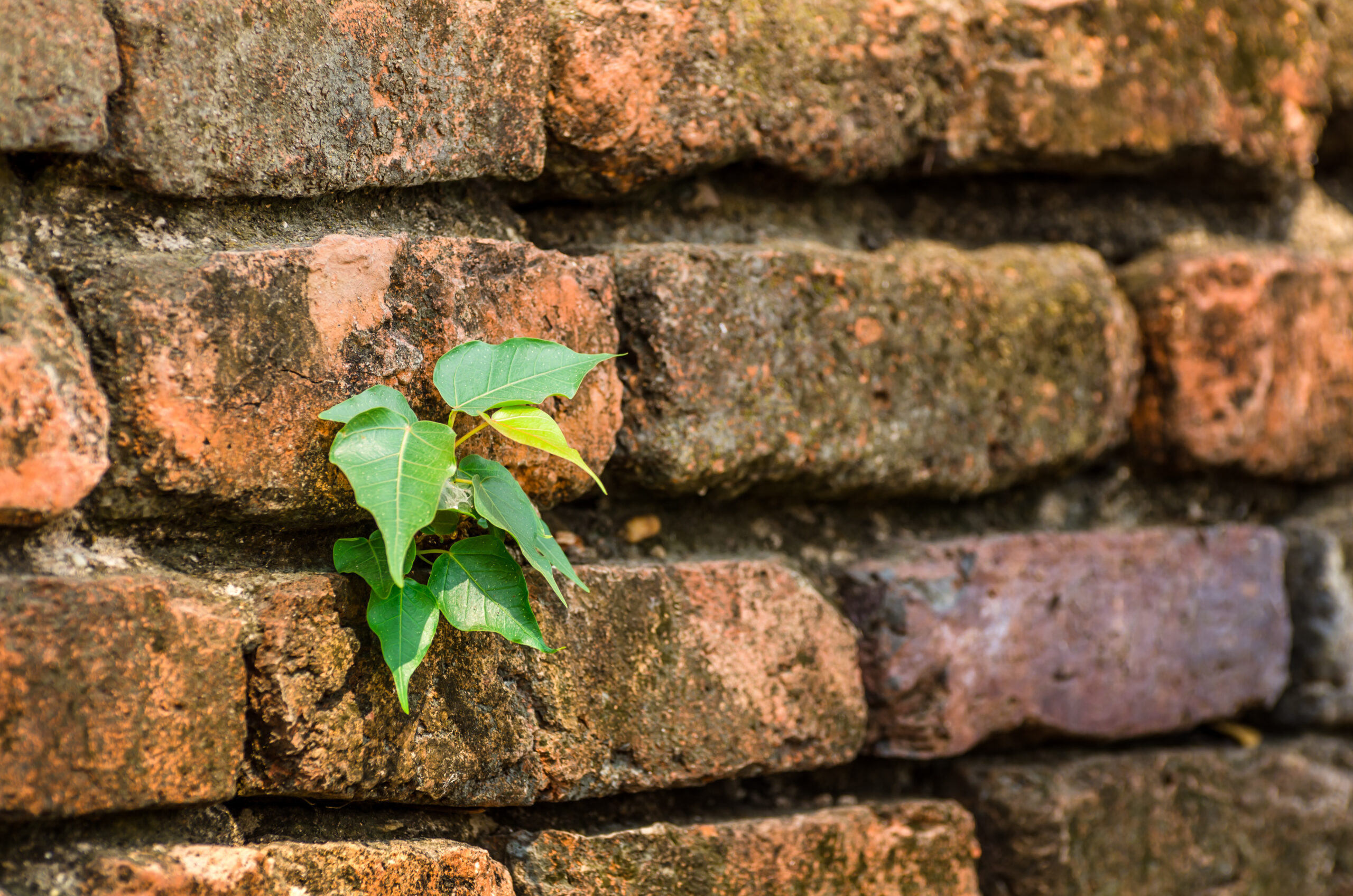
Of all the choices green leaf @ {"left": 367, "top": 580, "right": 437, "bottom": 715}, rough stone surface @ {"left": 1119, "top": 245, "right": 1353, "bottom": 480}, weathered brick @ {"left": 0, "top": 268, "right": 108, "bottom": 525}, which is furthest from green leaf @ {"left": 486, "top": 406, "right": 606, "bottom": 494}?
rough stone surface @ {"left": 1119, "top": 245, "right": 1353, "bottom": 480}

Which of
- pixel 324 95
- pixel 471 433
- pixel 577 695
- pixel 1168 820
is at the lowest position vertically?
pixel 1168 820

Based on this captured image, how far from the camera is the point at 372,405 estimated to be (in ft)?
2.28

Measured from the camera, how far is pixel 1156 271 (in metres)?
1.19

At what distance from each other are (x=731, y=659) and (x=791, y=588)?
88 millimetres

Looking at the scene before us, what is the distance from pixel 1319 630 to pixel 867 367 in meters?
0.70

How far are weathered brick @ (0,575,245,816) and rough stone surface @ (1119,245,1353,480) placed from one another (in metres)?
0.93

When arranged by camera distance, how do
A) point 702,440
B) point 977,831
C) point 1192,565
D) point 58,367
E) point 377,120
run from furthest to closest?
1. point 1192,565
2. point 977,831
3. point 702,440
4. point 377,120
5. point 58,367

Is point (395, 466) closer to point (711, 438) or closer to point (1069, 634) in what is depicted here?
point (711, 438)

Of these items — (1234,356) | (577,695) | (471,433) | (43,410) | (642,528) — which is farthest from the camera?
(1234,356)

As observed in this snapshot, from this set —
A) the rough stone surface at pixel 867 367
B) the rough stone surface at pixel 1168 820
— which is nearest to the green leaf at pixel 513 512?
the rough stone surface at pixel 867 367

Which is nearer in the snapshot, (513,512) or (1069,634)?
(513,512)

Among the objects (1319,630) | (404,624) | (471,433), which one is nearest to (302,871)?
(404,624)

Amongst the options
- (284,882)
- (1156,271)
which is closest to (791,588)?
(284,882)

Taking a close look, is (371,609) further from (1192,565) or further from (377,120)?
(1192,565)
